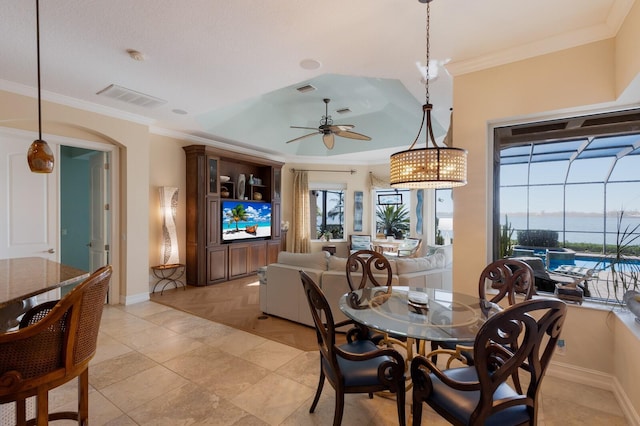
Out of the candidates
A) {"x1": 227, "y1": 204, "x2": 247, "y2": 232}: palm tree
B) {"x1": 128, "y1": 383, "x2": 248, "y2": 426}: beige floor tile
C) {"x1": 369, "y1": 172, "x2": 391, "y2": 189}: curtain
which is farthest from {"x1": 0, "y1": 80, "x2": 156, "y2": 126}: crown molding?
{"x1": 369, "y1": 172, "x2": 391, "y2": 189}: curtain

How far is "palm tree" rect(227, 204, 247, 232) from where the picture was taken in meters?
5.86

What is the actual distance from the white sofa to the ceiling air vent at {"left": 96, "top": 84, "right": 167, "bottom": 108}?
2.55 metres

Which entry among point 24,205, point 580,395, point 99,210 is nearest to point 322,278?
point 580,395

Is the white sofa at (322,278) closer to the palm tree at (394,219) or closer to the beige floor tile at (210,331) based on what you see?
the beige floor tile at (210,331)


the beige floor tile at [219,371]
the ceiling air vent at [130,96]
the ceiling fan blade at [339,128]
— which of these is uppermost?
the ceiling air vent at [130,96]

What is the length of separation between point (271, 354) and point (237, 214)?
3.62m

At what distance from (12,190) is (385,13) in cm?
441

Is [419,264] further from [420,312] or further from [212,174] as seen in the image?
[212,174]

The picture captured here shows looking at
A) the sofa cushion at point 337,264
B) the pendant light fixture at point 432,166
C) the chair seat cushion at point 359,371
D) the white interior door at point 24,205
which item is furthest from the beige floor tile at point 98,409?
the pendant light fixture at point 432,166

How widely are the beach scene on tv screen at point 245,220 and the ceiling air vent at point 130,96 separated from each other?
2.35 m

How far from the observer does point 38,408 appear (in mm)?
1169

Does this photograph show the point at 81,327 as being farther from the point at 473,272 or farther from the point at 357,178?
the point at 357,178

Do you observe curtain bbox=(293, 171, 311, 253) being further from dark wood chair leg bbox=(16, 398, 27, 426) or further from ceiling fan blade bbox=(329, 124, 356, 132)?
dark wood chair leg bbox=(16, 398, 27, 426)

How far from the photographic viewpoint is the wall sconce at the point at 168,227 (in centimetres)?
494
